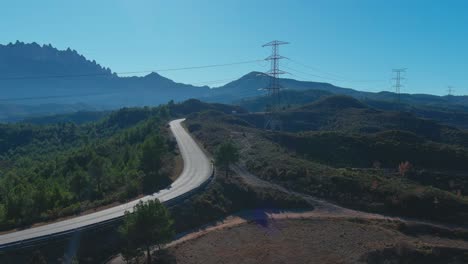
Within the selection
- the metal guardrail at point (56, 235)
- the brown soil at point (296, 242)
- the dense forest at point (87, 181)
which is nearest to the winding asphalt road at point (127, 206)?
the metal guardrail at point (56, 235)

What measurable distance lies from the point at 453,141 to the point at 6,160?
160m

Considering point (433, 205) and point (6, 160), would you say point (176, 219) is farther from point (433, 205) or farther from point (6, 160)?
point (6, 160)

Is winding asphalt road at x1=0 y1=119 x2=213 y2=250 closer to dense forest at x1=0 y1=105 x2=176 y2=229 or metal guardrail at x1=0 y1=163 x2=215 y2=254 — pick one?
metal guardrail at x1=0 y1=163 x2=215 y2=254

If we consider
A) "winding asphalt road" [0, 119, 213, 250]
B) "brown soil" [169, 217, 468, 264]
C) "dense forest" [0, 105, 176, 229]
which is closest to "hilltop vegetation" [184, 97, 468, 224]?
"brown soil" [169, 217, 468, 264]

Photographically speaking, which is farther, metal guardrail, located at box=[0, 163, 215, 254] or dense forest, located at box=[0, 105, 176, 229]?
dense forest, located at box=[0, 105, 176, 229]

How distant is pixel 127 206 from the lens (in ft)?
141

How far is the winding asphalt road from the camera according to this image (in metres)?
33.3

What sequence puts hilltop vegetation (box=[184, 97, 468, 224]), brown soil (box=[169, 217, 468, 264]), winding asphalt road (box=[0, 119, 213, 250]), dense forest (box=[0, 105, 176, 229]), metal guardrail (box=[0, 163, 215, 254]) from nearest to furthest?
metal guardrail (box=[0, 163, 215, 254]) < winding asphalt road (box=[0, 119, 213, 250]) < brown soil (box=[169, 217, 468, 264]) < dense forest (box=[0, 105, 176, 229]) < hilltop vegetation (box=[184, 97, 468, 224])

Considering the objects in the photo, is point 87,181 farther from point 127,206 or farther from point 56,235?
point 56,235

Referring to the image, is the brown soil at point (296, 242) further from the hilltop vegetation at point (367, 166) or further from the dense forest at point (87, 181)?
the dense forest at point (87, 181)

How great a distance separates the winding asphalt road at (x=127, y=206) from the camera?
1310 inches

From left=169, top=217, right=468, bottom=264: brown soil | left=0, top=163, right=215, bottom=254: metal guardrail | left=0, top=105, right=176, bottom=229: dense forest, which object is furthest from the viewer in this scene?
left=0, top=105, right=176, bottom=229: dense forest

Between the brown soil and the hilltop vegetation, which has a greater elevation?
the hilltop vegetation

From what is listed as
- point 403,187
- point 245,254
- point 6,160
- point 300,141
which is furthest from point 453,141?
point 6,160
